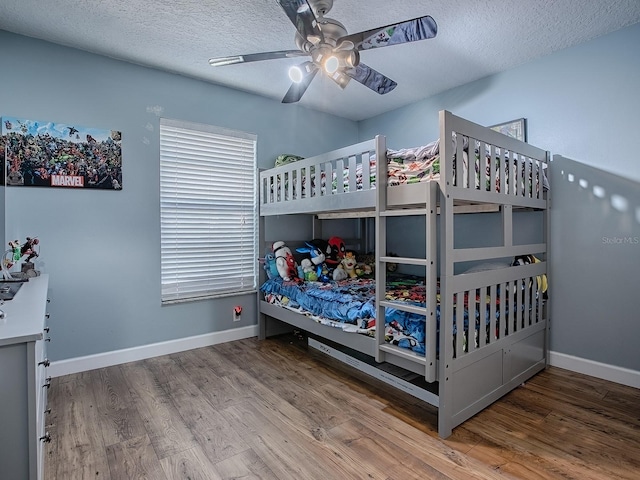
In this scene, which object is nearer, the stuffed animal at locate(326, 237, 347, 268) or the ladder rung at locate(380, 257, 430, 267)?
the ladder rung at locate(380, 257, 430, 267)

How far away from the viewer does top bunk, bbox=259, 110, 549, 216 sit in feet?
6.07

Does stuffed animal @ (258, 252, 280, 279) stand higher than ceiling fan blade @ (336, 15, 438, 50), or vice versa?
ceiling fan blade @ (336, 15, 438, 50)

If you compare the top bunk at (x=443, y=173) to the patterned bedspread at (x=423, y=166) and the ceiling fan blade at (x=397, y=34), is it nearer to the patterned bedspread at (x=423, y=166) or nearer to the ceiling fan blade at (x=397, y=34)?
the patterned bedspread at (x=423, y=166)

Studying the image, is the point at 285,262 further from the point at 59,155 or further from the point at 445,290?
the point at 59,155

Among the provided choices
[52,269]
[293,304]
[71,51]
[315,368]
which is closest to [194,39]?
[71,51]

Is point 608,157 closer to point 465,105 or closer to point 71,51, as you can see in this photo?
point 465,105

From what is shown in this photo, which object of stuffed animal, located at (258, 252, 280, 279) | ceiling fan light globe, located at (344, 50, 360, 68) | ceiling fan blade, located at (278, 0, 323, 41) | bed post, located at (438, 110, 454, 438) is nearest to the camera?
ceiling fan blade, located at (278, 0, 323, 41)

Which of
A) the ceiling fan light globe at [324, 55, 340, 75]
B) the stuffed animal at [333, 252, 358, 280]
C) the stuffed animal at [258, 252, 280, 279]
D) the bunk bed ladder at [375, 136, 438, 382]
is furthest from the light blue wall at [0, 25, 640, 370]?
the ceiling fan light globe at [324, 55, 340, 75]

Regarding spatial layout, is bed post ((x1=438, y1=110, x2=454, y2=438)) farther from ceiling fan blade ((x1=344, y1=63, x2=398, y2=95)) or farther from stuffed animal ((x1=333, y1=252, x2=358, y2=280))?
stuffed animal ((x1=333, y1=252, x2=358, y2=280))

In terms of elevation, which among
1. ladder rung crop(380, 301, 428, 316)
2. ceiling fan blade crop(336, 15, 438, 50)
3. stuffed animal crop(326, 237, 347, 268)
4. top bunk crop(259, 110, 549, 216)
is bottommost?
ladder rung crop(380, 301, 428, 316)

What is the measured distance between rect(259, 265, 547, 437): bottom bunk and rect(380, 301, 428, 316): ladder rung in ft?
0.10

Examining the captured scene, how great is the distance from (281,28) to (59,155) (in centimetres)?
186

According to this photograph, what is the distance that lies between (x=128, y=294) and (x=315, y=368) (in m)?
1.66

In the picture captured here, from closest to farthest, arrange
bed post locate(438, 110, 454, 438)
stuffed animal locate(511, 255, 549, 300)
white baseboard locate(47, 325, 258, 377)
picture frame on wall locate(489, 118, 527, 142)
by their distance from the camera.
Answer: bed post locate(438, 110, 454, 438)
stuffed animal locate(511, 255, 549, 300)
white baseboard locate(47, 325, 258, 377)
picture frame on wall locate(489, 118, 527, 142)
